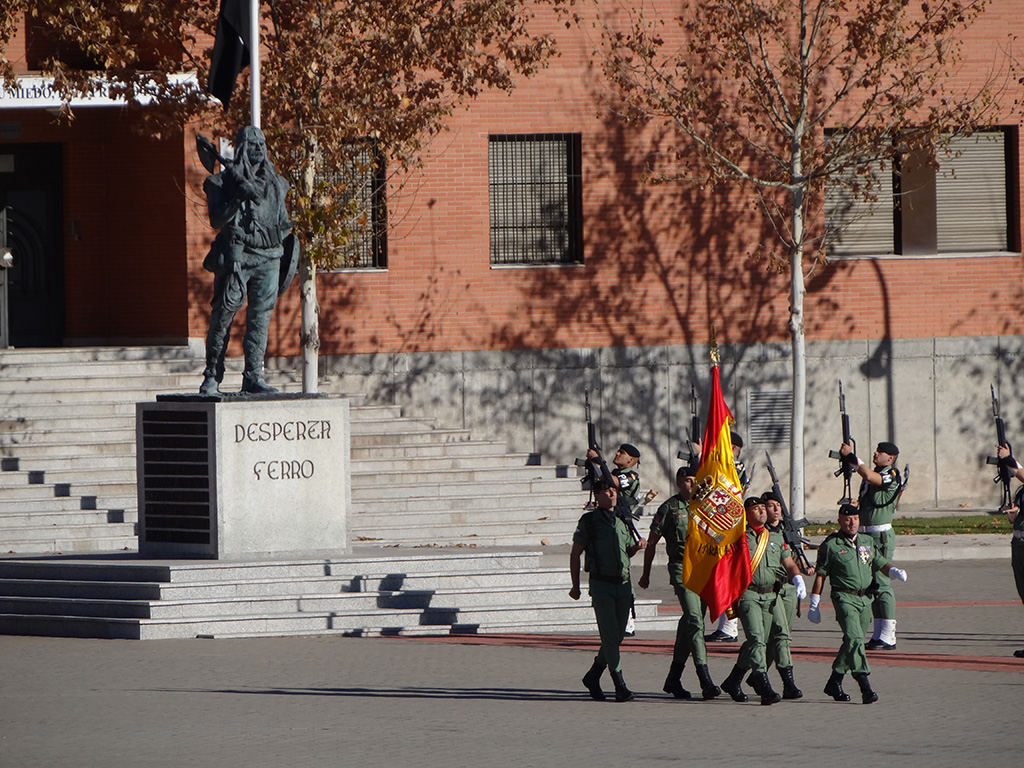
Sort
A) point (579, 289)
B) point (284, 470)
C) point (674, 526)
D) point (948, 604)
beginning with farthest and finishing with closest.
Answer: point (579, 289)
point (948, 604)
point (284, 470)
point (674, 526)

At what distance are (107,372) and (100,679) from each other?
420 inches

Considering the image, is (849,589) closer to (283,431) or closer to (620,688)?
(620,688)

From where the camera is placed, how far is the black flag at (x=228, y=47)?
19.9 m

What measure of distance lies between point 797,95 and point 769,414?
4935 mm

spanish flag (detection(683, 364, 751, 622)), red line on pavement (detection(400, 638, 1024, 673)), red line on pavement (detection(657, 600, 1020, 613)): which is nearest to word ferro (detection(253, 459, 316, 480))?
red line on pavement (detection(400, 638, 1024, 673))

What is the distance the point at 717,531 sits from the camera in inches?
483

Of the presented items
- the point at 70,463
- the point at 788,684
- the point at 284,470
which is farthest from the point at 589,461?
the point at 70,463

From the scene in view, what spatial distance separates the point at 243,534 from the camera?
15719 millimetres

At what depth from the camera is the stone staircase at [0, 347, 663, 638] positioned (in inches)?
593

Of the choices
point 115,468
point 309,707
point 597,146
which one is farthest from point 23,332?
point 309,707

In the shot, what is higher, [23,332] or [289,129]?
[289,129]

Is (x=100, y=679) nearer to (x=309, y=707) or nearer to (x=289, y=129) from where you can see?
(x=309, y=707)

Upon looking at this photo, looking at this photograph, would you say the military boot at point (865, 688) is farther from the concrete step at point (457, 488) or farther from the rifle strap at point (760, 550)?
the concrete step at point (457, 488)

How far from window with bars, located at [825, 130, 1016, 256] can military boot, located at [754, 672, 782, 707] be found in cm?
1519
